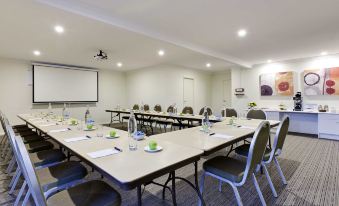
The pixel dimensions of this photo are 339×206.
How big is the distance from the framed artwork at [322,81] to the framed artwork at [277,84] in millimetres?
421

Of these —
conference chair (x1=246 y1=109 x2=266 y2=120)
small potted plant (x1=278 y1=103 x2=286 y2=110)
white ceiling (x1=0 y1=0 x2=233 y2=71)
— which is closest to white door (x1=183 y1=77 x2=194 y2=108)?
white ceiling (x1=0 y1=0 x2=233 y2=71)

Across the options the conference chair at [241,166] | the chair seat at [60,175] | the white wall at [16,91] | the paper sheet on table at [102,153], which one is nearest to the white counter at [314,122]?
the conference chair at [241,166]

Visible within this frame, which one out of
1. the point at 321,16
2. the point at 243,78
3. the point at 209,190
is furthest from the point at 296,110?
the point at 209,190

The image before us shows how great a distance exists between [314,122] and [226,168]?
5328 millimetres

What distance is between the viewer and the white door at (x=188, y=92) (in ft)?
25.1

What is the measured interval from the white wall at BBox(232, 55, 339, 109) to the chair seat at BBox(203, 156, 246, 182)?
17.3 feet

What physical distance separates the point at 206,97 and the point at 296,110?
3896 millimetres

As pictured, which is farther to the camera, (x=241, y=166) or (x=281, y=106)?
(x=281, y=106)

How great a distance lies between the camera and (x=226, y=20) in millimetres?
3121

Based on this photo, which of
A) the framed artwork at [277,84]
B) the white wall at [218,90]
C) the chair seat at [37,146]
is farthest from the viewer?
the white wall at [218,90]

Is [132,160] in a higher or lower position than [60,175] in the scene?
higher

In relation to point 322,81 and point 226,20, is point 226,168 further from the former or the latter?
point 322,81

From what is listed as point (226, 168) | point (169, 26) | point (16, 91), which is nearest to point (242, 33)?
point (169, 26)

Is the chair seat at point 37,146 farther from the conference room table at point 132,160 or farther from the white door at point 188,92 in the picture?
the white door at point 188,92
